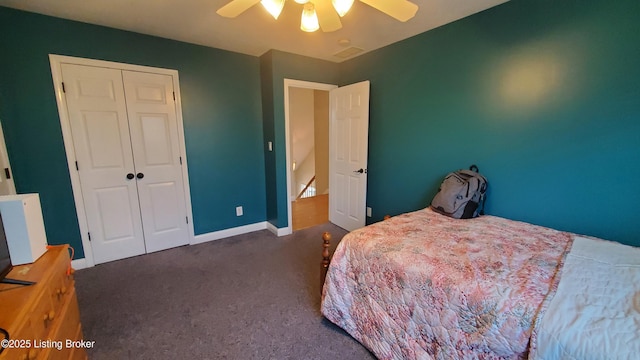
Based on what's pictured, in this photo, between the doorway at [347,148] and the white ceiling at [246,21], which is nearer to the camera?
the white ceiling at [246,21]

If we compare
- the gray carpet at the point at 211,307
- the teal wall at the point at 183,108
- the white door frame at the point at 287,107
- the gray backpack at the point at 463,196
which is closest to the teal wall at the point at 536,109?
the gray backpack at the point at 463,196

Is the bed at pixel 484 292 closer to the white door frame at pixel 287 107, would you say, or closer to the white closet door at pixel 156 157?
the white door frame at pixel 287 107

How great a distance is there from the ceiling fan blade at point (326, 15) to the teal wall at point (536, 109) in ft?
4.46

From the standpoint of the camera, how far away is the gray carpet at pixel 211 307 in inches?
65.3

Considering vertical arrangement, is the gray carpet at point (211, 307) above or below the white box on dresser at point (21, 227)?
below

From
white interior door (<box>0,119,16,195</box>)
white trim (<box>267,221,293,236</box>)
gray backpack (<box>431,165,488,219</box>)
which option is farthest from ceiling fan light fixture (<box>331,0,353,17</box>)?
white interior door (<box>0,119,16,195</box>)

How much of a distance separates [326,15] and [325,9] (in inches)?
2.2

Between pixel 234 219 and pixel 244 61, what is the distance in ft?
6.64

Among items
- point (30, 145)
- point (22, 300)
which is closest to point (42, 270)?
point (22, 300)

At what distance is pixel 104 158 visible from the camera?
260 cm

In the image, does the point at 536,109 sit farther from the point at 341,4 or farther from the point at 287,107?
the point at 287,107

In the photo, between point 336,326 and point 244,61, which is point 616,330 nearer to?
point 336,326

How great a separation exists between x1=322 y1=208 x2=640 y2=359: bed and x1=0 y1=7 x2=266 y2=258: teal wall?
1.96 m

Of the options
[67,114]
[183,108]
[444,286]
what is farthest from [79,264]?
[444,286]
